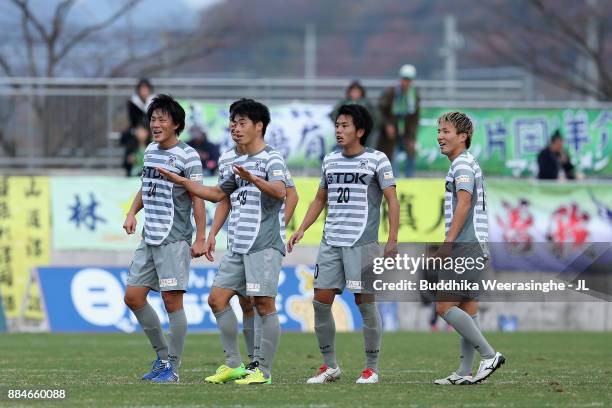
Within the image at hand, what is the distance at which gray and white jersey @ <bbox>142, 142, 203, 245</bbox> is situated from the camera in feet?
38.7

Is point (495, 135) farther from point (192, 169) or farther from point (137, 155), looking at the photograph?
point (192, 169)

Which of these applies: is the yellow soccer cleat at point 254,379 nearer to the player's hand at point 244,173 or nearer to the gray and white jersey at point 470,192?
the player's hand at point 244,173

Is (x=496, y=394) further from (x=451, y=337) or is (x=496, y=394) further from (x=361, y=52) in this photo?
(x=361, y=52)

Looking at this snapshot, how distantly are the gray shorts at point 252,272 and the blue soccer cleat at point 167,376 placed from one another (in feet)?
2.74

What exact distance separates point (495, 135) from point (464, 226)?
13983 mm

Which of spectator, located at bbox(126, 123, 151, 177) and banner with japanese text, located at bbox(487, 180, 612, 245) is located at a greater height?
spectator, located at bbox(126, 123, 151, 177)

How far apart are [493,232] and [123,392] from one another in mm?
13293

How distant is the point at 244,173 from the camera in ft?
36.9

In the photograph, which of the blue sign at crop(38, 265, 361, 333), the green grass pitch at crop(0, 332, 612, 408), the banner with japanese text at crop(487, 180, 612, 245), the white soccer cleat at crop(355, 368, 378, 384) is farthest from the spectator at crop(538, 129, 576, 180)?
the white soccer cleat at crop(355, 368, 378, 384)

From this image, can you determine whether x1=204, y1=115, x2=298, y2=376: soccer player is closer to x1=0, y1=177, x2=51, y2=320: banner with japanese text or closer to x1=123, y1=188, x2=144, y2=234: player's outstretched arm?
x1=123, y1=188, x2=144, y2=234: player's outstretched arm

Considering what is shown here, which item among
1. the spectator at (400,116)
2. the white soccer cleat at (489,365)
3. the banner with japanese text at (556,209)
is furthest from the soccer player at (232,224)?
the spectator at (400,116)

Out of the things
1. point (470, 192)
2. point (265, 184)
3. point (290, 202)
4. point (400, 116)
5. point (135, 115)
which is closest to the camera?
point (265, 184)

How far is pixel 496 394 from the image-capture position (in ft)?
35.7

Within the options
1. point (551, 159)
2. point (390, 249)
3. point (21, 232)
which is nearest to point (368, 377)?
point (390, 249)
